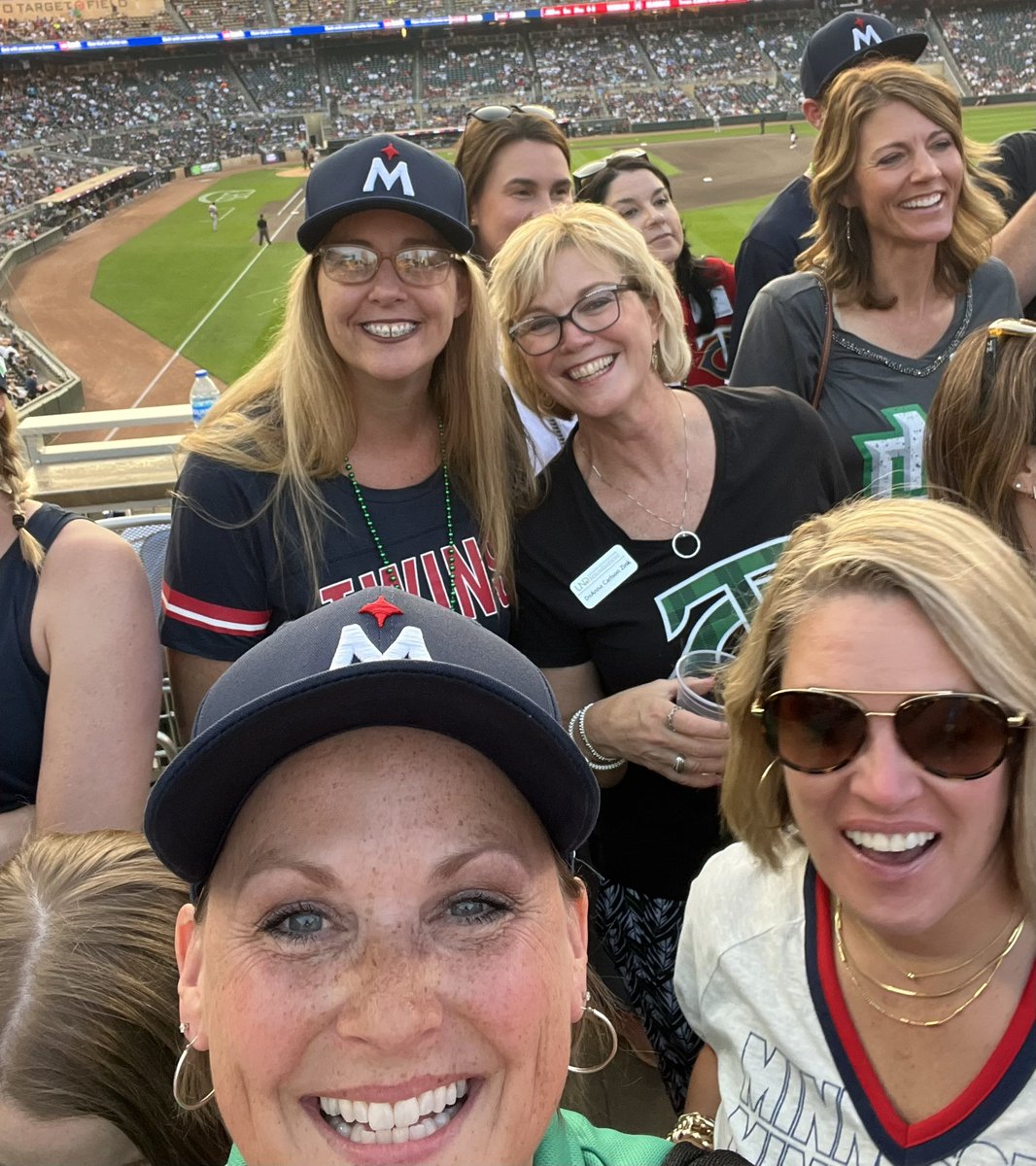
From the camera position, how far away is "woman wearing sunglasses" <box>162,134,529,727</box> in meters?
2.62

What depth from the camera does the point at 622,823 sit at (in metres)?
2.76

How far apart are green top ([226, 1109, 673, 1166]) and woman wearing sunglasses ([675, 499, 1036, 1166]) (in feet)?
1.55

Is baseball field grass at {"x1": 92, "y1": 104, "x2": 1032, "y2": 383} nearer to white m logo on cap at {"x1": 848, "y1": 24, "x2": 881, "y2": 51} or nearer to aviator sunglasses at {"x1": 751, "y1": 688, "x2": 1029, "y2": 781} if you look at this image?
white m logo on cap at {"x1": 848, "y1": 24, "x2": 881, "y2": 51}

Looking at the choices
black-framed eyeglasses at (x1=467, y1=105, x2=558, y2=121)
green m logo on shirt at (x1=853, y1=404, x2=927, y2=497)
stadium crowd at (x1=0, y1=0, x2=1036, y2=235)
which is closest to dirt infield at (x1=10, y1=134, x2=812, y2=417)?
stadium crowd at (x1=0, y1=0, x2=1036, y2=235)

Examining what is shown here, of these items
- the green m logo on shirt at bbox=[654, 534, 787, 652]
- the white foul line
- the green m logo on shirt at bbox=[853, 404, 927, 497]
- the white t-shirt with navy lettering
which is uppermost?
the white foul line

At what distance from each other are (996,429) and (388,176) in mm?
1678

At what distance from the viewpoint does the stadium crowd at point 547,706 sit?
Result: 116 centimetres

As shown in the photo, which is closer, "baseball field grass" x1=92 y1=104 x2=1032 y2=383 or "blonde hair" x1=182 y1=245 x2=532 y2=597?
"blonde hair" x1=182 y1=245 x2=532 y2=597

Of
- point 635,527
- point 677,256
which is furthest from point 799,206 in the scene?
point 635,527

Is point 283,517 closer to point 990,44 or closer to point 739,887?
point 739,887

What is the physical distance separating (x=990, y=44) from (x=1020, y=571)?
60.5m

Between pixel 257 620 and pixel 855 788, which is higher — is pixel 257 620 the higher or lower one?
the higher one

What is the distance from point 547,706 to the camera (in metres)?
1.31

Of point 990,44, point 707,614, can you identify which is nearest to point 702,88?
point 990,44
